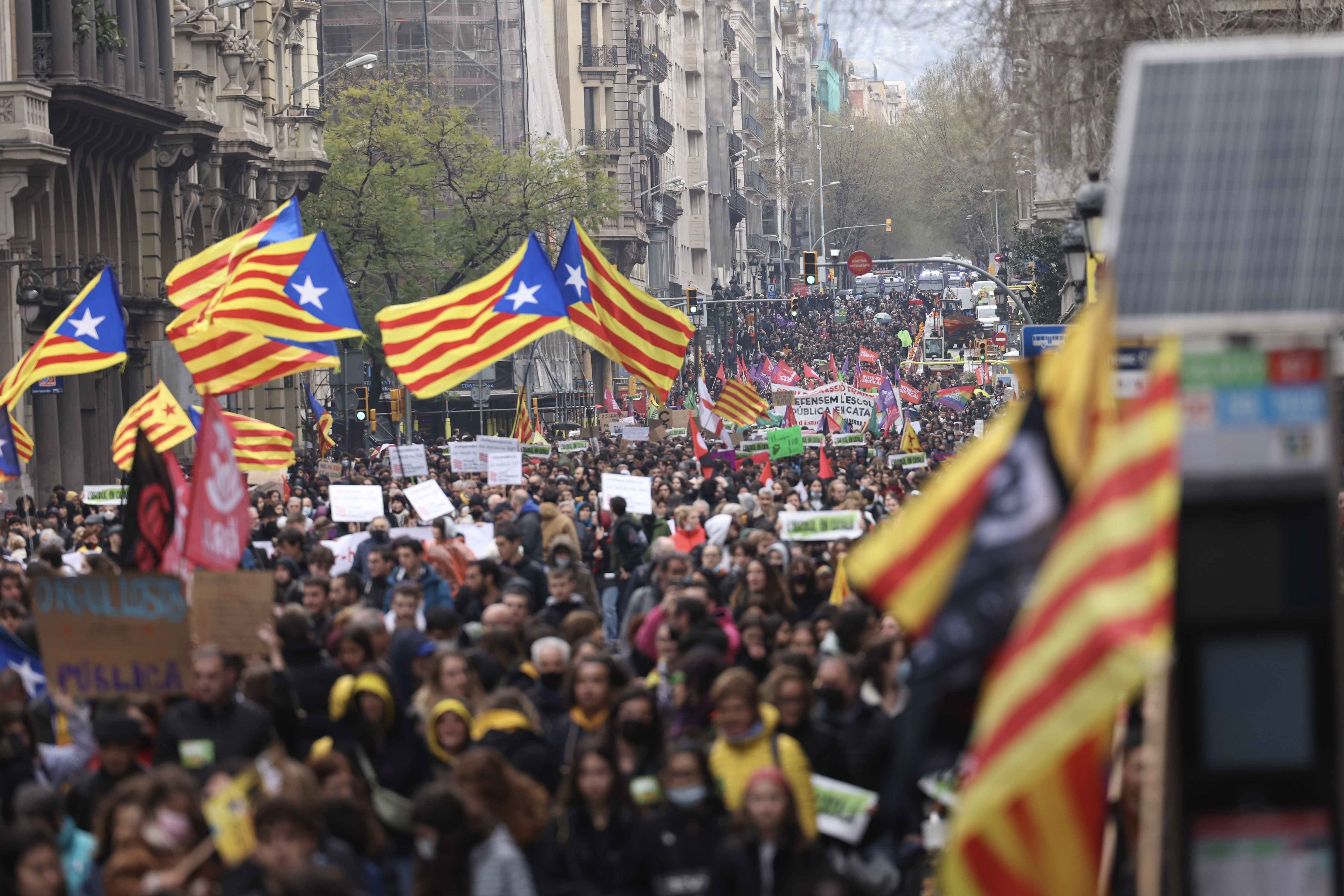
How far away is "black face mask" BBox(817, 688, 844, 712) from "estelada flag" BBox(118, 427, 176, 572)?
13.1 feet

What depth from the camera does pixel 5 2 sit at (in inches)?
1314

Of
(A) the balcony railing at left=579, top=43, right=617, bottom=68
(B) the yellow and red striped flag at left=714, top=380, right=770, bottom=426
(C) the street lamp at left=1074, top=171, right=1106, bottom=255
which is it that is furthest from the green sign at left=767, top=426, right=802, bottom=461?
(A) the balcony railing at left=579, top=43, right=617, bottom=68

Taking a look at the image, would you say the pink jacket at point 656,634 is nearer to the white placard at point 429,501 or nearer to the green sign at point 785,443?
the white placard at point 429,501

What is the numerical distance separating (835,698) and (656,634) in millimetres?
2311

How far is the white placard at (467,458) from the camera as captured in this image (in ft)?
79.2

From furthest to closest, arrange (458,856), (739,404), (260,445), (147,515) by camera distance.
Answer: (739,404) → (260,445) → (147,515) → (458,856)

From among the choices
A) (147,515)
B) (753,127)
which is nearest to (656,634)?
(147,515)

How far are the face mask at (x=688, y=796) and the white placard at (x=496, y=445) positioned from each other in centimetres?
1590

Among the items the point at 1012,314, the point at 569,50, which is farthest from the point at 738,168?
the point at 569,50

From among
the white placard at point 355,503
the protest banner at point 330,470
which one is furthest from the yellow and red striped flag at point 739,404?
the white placard at point 355,503

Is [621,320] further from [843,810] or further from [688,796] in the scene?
[688,796]

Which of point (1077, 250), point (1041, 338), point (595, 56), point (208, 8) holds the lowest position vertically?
point (1041, 338)

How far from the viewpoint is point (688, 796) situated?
23.0 ft

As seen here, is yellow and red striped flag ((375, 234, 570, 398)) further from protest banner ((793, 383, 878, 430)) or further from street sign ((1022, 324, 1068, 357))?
protest banner ((793, 383, 878, 430))
